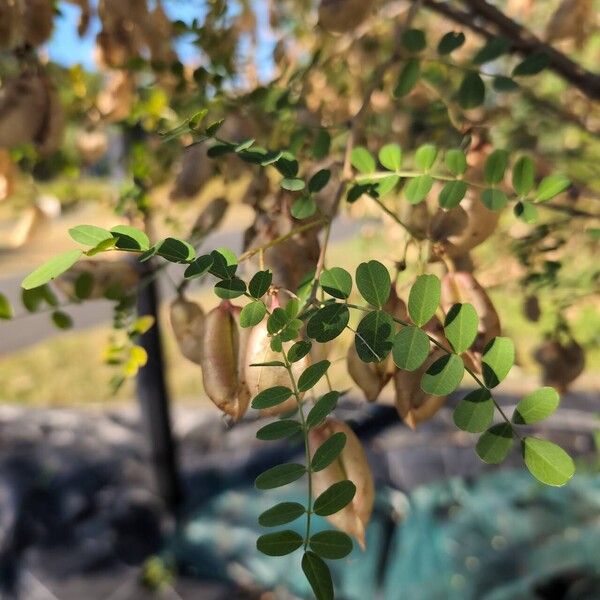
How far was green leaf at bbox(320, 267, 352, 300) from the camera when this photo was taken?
0.41 metres

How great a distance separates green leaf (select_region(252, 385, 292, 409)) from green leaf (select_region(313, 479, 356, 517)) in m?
0.05

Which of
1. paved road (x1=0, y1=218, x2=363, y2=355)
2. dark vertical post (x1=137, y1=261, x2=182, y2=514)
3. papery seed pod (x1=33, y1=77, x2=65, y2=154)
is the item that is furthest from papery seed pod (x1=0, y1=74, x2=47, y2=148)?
paved road (x1=0, y1=218, x2=363, y2=355)

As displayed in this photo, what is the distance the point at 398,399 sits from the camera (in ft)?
1.51

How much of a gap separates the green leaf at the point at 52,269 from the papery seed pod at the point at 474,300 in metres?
0.22

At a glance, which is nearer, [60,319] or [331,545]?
[331,545]

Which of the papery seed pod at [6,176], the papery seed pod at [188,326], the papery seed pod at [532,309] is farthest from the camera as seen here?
the papery seed pod at [532,309]

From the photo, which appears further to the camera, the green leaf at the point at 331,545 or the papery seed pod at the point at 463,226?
the papery seed pod at the point at 463,226

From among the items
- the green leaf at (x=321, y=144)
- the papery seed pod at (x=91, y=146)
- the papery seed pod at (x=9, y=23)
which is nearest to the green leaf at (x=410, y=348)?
the green leaf at (x=321, y=144)

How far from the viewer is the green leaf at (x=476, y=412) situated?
0.40 meters

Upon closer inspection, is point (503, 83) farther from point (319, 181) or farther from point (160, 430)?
point (160, 430)

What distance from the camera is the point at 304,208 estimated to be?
0.49 meters

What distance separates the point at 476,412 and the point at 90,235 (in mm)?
222

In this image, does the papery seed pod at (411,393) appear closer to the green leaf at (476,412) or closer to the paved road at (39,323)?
the green leaf at (476,412)

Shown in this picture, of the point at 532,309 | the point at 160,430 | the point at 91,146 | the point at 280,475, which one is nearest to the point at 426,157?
the point at 280,475
